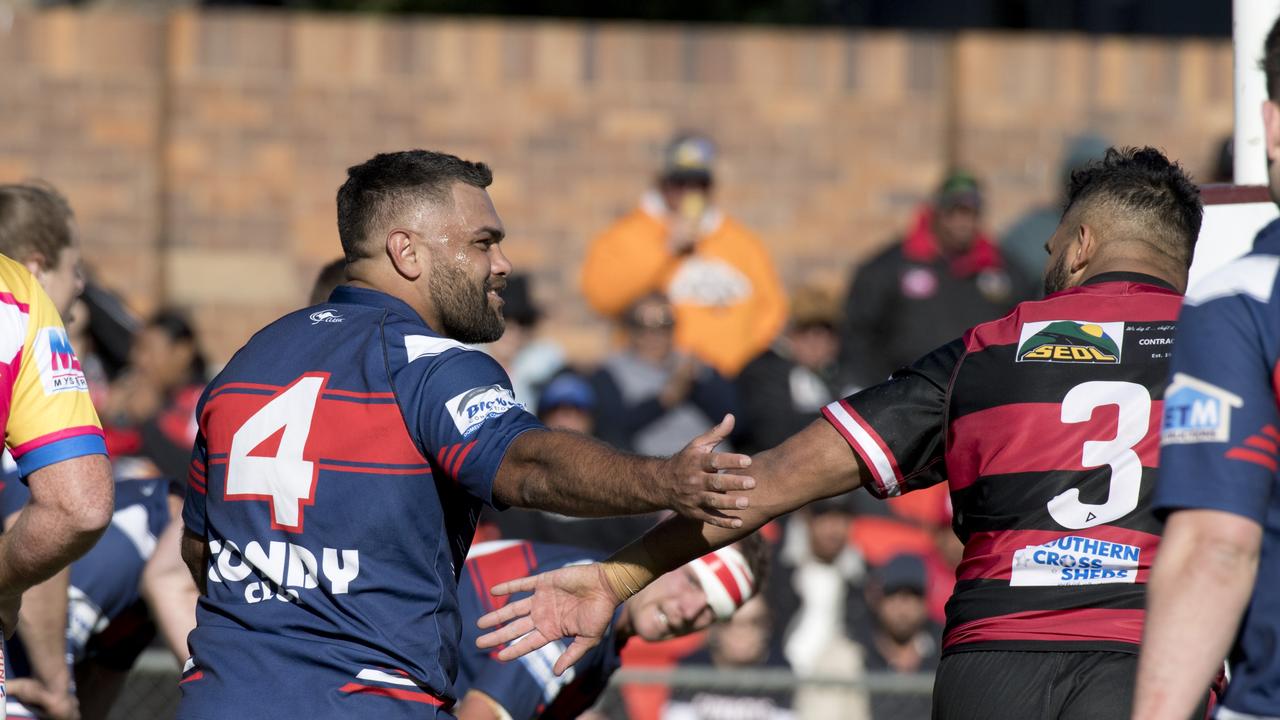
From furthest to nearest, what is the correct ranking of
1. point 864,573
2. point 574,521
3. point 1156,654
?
point 864,573 < point 574,521 < point 1156,654

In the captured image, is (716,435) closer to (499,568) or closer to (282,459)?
(282,459)

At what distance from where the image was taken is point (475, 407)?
3578 mm

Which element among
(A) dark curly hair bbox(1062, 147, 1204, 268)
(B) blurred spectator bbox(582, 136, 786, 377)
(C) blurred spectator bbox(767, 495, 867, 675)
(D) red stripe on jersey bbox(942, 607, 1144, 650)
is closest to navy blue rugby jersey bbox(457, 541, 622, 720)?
(D) red stripe on jersey bbox(942, 607, 1144, 650)

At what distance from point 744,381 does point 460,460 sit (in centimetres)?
543

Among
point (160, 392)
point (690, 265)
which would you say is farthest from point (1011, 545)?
point (160, 392)

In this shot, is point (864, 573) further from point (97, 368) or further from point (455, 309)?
point (455, 309)

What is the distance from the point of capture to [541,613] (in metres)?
3.92

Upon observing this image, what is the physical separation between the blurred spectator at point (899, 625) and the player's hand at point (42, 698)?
4.35 meters

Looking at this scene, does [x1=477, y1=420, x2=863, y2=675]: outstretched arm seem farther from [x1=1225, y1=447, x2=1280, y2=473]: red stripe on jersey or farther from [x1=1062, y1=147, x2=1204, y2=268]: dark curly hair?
[x1=1225, y1=447, x2=1280, y2=473]: red stripe on jersey

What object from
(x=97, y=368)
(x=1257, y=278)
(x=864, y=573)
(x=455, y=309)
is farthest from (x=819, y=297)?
(x=1257, y=278)

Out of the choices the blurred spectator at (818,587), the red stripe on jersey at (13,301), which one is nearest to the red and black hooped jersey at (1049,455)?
the red stripe on jersey at (13,301)

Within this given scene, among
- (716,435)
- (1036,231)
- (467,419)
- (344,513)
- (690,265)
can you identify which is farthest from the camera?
(1036,231)

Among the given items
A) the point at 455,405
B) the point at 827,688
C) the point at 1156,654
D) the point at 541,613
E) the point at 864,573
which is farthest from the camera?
the point at 864,573

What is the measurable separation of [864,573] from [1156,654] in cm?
611
